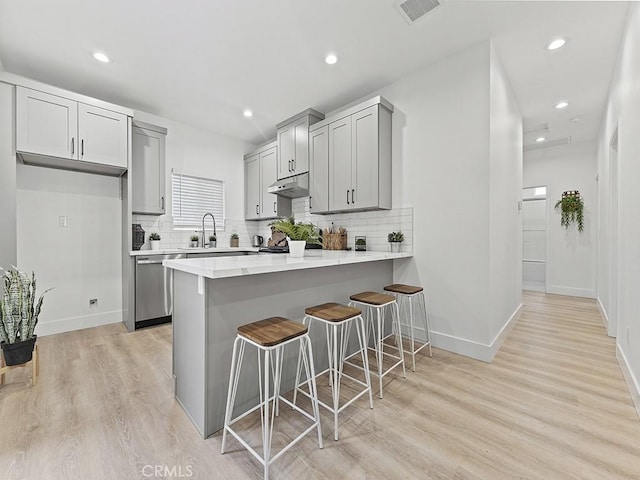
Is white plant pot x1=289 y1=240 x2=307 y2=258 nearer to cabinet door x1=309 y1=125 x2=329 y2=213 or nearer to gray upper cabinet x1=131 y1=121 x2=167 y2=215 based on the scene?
cabinet door x1=309 y1=125 x2=329 y2=213

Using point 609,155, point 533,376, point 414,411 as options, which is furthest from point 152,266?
point 609,155

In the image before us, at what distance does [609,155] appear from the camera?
3.31 m

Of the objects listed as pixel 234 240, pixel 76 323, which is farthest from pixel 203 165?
pixel 76 323

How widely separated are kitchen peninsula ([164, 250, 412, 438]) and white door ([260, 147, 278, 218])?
8.60 feet

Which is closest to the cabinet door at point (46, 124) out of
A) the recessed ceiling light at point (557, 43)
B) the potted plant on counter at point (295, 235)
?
the potted plant on counter at point (295, 235)

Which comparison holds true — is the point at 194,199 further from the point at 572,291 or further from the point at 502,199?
the point at 572,291

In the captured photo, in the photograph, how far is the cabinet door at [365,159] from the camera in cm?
313

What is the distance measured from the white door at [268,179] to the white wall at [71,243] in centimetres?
200

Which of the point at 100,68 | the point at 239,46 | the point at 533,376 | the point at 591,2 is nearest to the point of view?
the point at 591,2

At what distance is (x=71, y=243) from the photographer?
11.2 feet

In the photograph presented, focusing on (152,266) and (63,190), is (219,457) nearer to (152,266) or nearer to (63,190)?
(152,266)

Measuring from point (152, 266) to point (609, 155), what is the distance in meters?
5.59

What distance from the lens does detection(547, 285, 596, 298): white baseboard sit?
5090mm

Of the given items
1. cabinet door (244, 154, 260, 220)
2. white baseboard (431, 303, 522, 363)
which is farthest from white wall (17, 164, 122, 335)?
white baseboard (431, 303, 522, 363)
